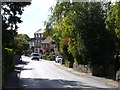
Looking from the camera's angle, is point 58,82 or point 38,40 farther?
point 38,40

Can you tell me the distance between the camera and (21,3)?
75.9 ft

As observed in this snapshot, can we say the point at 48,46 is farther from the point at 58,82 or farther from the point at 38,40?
the point at 58,82

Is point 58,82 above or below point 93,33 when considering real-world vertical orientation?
below

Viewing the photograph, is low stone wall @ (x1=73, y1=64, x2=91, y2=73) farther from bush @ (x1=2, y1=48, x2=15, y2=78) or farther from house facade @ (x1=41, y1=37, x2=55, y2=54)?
house facade @ (x1=41, y1=37, x2=55, y2=54)

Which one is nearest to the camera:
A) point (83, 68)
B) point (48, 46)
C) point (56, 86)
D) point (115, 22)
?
point (56, 86)

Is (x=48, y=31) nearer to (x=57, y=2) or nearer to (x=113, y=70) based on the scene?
(x=57, y=2)

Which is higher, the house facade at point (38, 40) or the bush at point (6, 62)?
the house facade at point (38, 40)

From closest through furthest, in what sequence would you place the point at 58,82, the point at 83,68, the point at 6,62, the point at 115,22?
1. the point at 115,22
2. the point at 58,82
3. the point at 6,62
4. the point at 83,68

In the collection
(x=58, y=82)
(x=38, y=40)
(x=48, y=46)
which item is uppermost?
(x=38, y=40)

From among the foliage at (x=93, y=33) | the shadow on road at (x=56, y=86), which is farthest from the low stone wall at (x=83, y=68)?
the shadow on road at (x=56, y=86)

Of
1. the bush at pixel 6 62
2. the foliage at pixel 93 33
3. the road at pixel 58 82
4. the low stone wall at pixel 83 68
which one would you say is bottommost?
the road at pixel 58 82

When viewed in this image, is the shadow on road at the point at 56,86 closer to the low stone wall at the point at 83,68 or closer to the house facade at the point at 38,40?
the low stone wall at the point at 83,68

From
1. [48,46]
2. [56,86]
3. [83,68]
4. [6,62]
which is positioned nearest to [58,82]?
[56,86]

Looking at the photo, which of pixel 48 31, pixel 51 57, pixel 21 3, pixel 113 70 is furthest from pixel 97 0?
pixel 51 57
